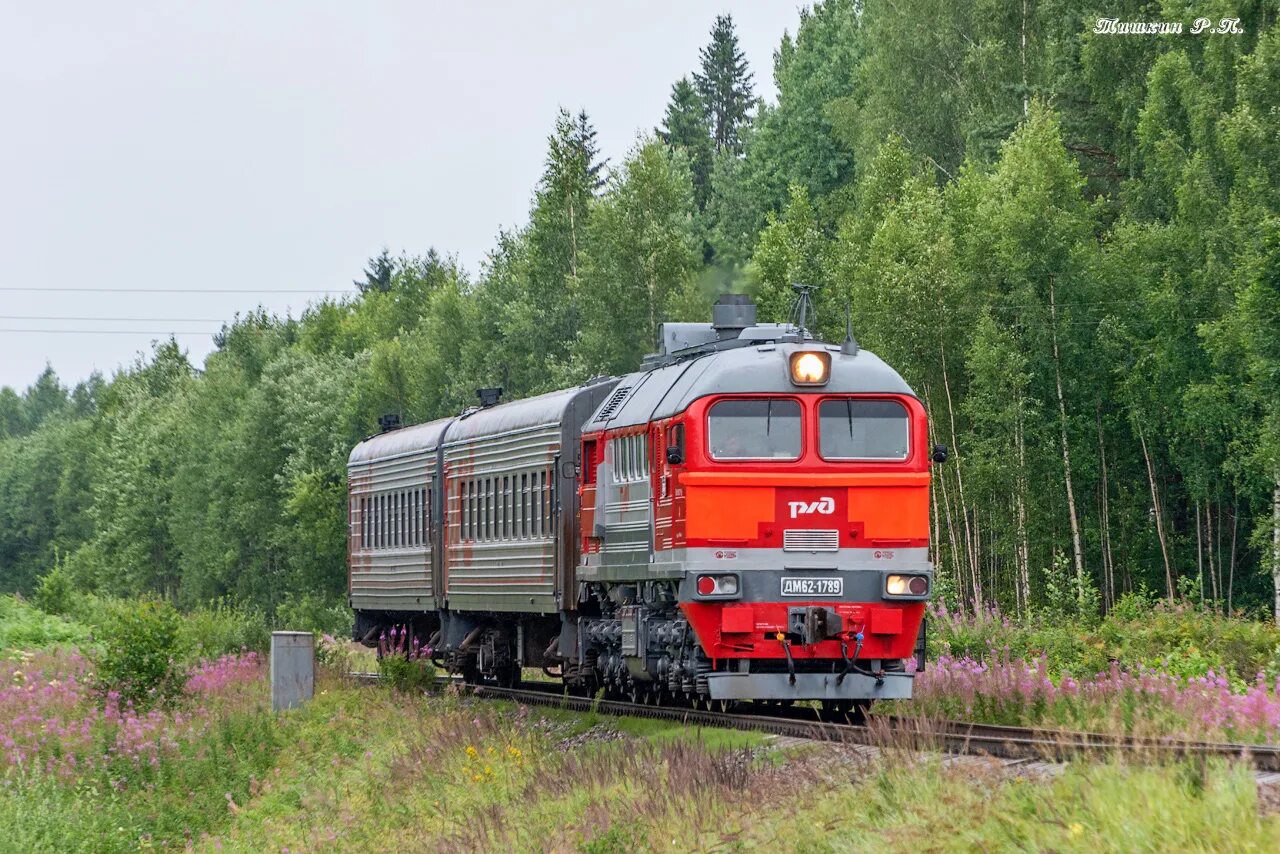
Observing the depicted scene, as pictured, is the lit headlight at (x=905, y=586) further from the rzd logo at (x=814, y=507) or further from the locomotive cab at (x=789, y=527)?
the rzd logo at (x=814, y=507)

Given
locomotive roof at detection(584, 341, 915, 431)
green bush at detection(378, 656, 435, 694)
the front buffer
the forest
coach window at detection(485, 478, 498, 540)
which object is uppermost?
the forest

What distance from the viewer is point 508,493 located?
21625 millimetres

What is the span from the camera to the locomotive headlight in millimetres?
15586

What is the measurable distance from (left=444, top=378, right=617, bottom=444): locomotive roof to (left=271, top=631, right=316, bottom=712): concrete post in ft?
11.1

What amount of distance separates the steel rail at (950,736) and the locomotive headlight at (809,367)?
2850mm

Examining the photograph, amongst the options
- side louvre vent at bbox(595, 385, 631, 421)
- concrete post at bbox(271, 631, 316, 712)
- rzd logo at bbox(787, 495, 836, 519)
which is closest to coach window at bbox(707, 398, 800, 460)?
rzd logo at bbox(787, 495, 836, 519)

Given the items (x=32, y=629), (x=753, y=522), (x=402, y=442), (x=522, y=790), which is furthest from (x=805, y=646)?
(x=32, y=629)

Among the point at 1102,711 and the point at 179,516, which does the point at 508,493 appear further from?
the point at 179,516

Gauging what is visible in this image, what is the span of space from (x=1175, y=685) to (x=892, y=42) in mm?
40950

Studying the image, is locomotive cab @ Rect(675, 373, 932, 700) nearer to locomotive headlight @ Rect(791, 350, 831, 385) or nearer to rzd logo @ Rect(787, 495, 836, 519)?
rzd logo @ Rect(787, 495, 836, 519)

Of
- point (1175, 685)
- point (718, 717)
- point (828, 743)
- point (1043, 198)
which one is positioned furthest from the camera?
point (1043, 198)

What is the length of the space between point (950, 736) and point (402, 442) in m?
16.6

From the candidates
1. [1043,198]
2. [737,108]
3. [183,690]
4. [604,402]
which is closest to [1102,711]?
[604,402]

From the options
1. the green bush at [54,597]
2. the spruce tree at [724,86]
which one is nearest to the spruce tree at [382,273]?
the spruce tree at [724,86]
